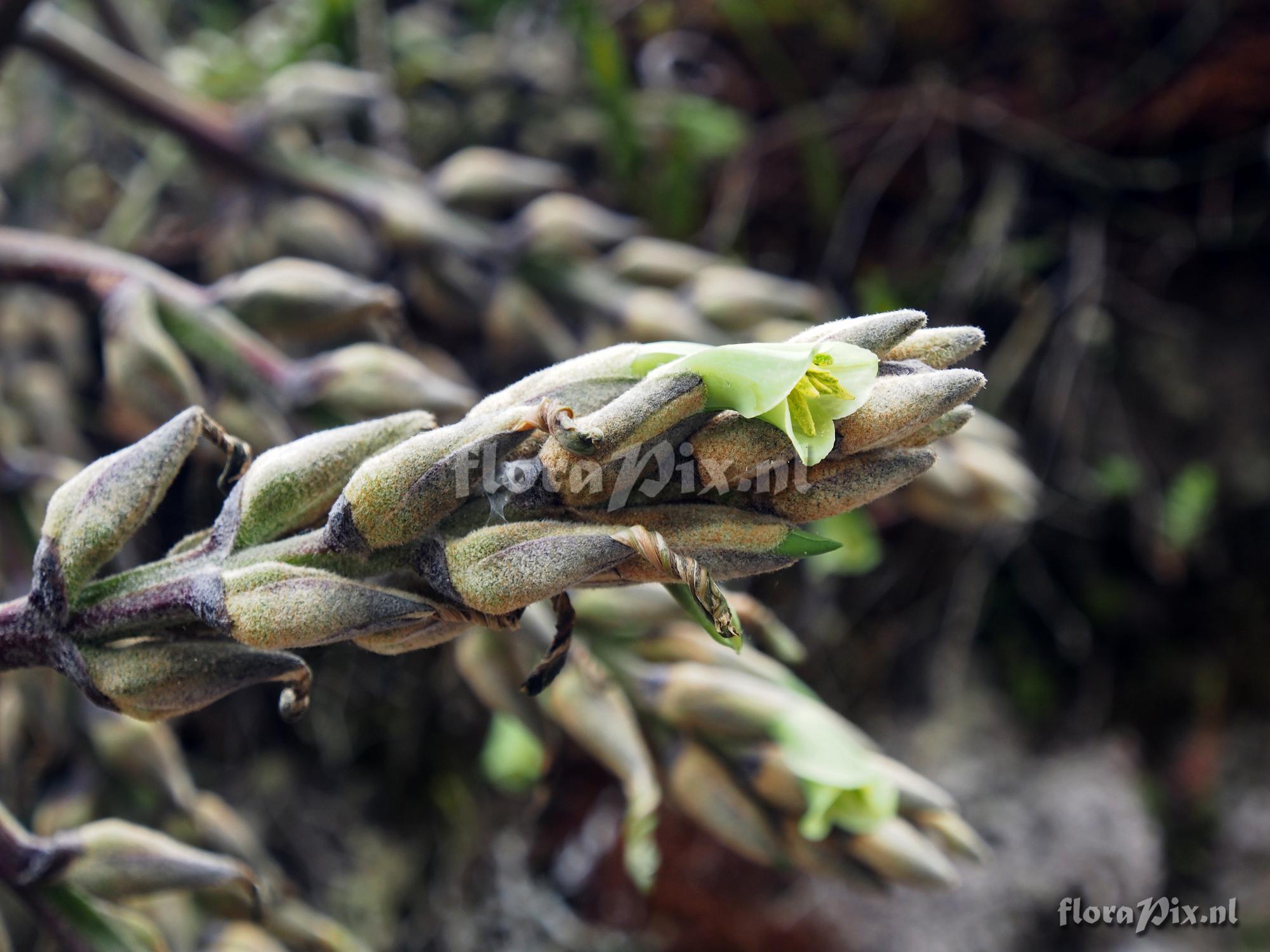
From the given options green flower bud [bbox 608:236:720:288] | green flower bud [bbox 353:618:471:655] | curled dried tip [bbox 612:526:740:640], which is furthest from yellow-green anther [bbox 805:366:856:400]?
green flower bud [bbox 608:236:720:288]

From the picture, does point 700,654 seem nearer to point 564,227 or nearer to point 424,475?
point 424,475

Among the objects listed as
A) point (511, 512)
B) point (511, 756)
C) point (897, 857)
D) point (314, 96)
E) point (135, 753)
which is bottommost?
point (511, 756)

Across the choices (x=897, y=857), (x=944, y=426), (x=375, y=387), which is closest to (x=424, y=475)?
(x=944, y=426)

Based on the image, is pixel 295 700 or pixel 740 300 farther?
pixel 740 300

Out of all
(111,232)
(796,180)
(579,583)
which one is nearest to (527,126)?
(796,180)

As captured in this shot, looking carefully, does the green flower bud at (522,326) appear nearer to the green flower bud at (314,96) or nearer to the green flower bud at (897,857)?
the green flower bud at (314,96)

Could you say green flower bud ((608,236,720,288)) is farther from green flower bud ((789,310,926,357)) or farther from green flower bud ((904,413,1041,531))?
green flower bud ((789,310,926,357))
